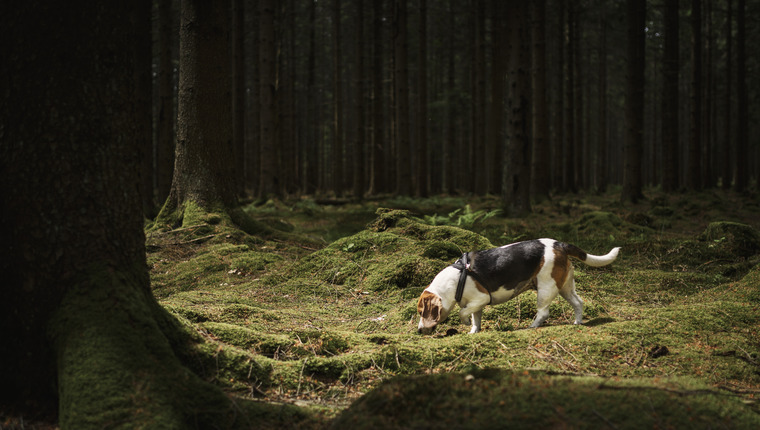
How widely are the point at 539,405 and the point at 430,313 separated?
202 centimetres

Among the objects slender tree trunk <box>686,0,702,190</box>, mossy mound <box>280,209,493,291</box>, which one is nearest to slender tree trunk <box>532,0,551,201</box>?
slender tree trunk <box>686,0,702,190</box>

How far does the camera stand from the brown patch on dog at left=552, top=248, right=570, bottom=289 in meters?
4.11

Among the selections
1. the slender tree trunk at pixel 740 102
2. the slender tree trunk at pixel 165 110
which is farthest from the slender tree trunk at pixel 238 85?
the slender tree trunk at pixel 740 102

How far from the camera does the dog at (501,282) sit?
4109 mm

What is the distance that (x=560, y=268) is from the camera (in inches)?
162

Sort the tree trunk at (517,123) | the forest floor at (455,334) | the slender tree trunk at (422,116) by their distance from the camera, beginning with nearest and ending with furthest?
the forest floor at (455,334) < the tree trunk at (517,123) < the slender tree trunk at (422,116)

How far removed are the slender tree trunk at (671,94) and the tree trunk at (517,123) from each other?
27.6ft

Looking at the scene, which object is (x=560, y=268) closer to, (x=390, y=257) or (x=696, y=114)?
(x=390, y=257)

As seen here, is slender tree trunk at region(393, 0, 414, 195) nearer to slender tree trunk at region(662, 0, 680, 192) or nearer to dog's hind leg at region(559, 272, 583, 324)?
slender tree trunk at region(662, 0, 680, 192)

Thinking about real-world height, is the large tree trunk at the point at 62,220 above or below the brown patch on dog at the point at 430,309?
above

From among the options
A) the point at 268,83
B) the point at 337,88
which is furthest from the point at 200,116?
the point at 337,88

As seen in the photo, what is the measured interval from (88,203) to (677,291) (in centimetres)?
592

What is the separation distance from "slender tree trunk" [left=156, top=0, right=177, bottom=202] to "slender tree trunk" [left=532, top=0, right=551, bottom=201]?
10468 millimetres

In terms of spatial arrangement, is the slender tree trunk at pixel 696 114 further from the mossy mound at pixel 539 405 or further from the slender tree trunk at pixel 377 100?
the mossy mound at pixel 539 405
